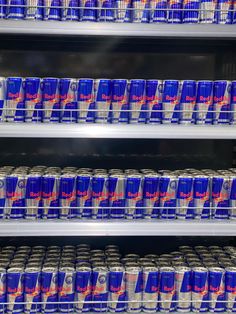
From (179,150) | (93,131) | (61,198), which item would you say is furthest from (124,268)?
→ (179,150)

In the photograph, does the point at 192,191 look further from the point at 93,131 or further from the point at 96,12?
the point at 96,12

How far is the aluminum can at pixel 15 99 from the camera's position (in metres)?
1.63

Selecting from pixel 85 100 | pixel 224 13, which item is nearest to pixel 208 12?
pixel 224 13

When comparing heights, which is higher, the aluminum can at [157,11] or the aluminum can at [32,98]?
the aluminum can at [157,11]

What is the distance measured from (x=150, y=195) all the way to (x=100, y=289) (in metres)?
0.39

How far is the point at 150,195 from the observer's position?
1.70 m

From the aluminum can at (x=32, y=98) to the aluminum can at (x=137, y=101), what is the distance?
1.11 feet

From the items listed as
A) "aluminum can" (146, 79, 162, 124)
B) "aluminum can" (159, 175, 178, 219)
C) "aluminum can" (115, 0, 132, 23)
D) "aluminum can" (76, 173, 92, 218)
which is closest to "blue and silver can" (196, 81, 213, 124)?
"aluminum can" (146, 79, 162, 124)

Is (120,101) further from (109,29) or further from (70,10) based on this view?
(70,10)

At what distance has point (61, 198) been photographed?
1692mm

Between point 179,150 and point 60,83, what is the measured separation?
2.49ft

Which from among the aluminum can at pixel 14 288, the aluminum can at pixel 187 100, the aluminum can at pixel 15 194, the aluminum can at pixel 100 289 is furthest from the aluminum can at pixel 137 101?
the aluminum can at pixel 14 288

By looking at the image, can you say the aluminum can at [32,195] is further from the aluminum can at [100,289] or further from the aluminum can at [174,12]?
the aluminum can at [174,12]

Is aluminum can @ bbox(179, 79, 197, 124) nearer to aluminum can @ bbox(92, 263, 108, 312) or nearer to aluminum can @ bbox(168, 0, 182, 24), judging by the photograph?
aluminum can @ bbox(168, 0, 182, 24)
